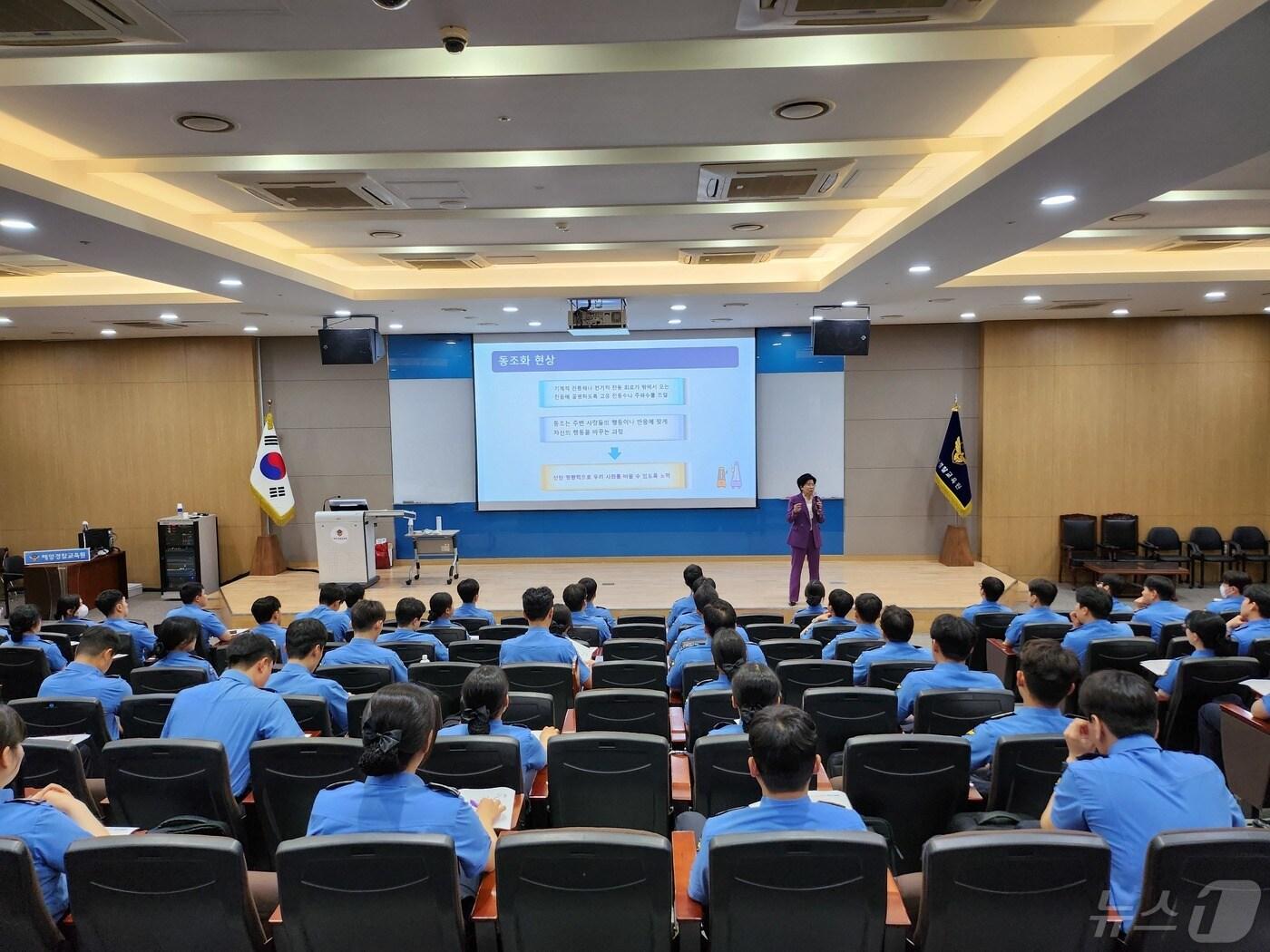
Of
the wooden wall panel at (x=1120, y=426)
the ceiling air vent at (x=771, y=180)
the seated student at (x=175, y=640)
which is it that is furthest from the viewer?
the wooden wall panel at (x=1120, y=426)

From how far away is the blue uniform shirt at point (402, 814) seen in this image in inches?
90.7

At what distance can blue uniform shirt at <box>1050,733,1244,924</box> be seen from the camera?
2.24 metres

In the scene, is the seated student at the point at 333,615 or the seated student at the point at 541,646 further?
the seated student at the point at 333,615

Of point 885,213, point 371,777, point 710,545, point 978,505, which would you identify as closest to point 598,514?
point 710,545

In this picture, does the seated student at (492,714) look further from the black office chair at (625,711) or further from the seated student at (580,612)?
the seated student at (580,612)

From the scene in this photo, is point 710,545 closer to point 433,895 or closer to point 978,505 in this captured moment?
point 978,505

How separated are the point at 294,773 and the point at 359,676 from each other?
1.48m

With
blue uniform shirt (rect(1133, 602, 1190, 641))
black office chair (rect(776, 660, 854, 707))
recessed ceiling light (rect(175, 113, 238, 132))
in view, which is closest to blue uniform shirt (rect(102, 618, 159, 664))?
recessed ceiling light (rect(175, 113, 238, 132))

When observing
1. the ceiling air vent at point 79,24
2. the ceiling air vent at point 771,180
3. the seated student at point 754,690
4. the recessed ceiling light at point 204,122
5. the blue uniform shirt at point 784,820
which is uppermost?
the ceiling air vent at point 771,180

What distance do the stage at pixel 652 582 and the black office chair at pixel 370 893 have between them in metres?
7.22

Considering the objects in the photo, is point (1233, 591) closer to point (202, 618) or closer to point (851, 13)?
point (851, 13)

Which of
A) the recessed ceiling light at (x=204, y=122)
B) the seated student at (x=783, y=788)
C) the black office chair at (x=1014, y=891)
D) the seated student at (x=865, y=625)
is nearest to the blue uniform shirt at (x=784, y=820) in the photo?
the seated student at (x=783, y=788)

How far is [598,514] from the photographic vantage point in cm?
1231

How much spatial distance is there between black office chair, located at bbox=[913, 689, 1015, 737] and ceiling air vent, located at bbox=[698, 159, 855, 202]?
3.35 metres
